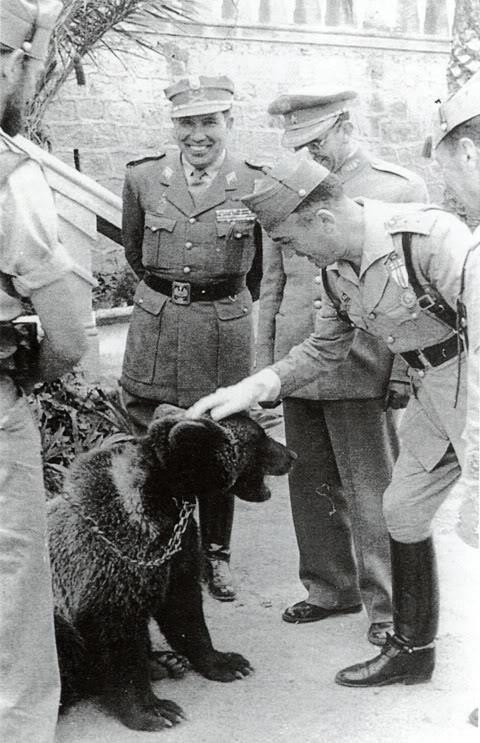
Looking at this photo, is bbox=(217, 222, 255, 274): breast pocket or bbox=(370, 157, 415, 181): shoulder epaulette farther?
bbox=(217, 222, 255, 274): breast pocket

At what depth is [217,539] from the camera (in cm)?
517

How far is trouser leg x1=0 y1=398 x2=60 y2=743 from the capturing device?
3.22 m

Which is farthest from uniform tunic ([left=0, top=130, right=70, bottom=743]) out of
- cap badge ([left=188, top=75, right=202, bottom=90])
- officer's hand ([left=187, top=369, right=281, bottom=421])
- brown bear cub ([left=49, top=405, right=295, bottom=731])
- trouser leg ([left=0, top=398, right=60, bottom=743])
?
cap badge ([left=188, top=75, right=202, bottom=90])

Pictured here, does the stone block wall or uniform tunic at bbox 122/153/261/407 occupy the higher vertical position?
the stone block wall

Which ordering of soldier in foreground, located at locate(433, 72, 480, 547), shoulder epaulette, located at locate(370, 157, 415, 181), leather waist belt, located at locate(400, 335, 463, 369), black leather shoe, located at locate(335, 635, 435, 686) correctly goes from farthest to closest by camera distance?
1. shoulder epaulette, located at locate(370, 157, 415, 181)
2. black leather shoe, located at locate(335, 635, 435, 686)
3. leather waist belt, located at locate(400, 335, 463, 369)
4. soldier in foreground, located at locate(433, 72, 480, 547)

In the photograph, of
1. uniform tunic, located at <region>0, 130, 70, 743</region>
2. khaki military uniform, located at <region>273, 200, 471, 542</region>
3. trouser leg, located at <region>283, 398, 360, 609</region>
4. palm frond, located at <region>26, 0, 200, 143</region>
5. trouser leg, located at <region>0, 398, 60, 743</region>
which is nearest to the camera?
uniform tunic, located at <region>0, 130, 70, 743</region>

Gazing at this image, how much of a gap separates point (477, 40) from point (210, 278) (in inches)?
239

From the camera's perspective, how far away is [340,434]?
4.49 m

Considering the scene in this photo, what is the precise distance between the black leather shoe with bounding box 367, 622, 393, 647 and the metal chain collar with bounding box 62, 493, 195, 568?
100 centimetres

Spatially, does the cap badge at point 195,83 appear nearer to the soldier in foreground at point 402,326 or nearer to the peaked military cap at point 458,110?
the soldier in foreground at point 402,326

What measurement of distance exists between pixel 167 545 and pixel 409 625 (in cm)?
97

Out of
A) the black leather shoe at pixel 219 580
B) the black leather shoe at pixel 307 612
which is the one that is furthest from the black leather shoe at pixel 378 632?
the black leather shoe at pixel 219 580

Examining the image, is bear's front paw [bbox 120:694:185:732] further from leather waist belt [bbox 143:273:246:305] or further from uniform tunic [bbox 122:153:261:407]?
leather waist belt [bbox 143:273:246:305]

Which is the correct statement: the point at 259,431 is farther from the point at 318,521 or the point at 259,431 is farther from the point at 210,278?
the point at 210,278
